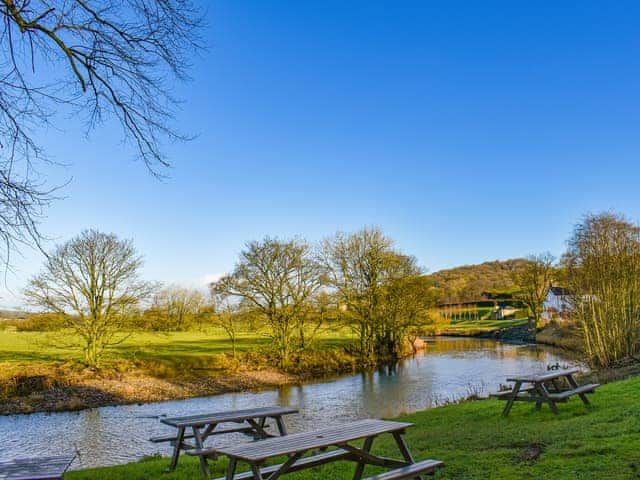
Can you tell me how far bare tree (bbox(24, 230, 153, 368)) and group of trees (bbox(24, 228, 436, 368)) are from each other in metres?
0.05

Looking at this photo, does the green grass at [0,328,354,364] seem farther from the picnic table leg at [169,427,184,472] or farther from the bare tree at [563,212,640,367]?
the picnic table leg at [169,427,184,472]

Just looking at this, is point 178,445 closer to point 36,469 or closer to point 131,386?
point 36,469

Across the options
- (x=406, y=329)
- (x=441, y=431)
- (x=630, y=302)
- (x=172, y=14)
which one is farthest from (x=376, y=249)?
(x=172, y=14)

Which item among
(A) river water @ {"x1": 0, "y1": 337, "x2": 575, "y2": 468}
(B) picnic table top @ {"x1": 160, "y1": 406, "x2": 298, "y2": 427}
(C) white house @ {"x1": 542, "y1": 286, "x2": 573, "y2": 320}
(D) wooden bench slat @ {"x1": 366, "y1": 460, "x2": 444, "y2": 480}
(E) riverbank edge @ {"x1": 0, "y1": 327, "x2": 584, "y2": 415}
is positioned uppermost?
(C) white house @ {"x1": 542, "y1": 286, "x2": 573, "y2": 320}

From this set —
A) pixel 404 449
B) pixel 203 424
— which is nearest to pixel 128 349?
pixel 203 424

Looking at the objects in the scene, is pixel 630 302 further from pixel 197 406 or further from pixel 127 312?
pixel 127 312

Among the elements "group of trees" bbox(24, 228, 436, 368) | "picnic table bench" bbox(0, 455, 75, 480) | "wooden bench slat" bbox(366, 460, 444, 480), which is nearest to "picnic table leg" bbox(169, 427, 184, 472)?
"picnic table bench" bbox(0, 455, 75, 480)

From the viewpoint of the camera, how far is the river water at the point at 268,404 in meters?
14.1

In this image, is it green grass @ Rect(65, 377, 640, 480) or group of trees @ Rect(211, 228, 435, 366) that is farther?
group of trees @ Rect(211, 228, 435, 366)

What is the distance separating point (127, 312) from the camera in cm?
2591

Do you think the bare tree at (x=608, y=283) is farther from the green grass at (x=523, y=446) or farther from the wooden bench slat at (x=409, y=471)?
the wooden bench slat at (x=409, y=471)

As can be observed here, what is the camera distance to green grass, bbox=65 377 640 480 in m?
6.18

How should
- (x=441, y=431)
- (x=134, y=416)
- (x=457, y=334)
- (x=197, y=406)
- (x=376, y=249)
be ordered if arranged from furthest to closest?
1. (x=457, y=334)
2. (x=376, y=249)
3. (x=197, y=406)
4. (x=134, y=416)
5. (x=441, y=431)

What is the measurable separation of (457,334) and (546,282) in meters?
14.4
